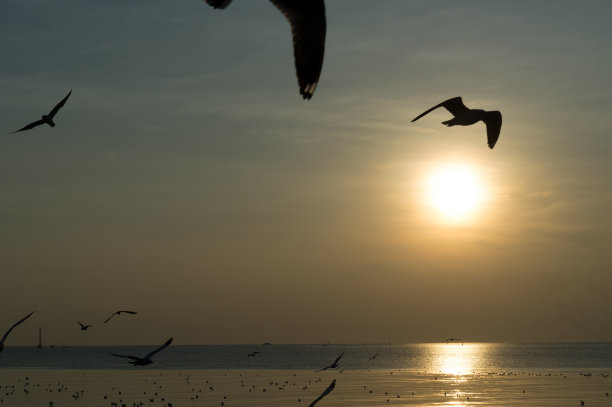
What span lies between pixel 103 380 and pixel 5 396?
25.7m

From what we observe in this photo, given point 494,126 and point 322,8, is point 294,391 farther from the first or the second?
point 322,8

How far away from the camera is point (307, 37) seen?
6.85 m

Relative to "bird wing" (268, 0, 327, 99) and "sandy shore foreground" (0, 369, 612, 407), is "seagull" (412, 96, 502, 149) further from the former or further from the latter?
"sandy shore foreground" (0, 369, 612, 407)

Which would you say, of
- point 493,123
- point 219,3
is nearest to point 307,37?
point 219,3

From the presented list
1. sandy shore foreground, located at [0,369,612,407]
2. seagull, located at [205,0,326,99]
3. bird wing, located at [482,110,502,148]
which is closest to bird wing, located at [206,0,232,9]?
seagull, located at [205,0,326,99]

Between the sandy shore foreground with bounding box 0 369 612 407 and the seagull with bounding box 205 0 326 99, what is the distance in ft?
187

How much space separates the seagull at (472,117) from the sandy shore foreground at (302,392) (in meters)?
49.0

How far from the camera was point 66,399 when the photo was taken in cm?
6819

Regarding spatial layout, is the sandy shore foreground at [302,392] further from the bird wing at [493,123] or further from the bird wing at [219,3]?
the bird wing at [219,3]

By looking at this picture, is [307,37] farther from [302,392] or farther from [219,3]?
[302,392]

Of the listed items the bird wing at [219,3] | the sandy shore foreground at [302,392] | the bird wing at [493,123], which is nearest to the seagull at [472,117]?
the bird wing at [493,123]

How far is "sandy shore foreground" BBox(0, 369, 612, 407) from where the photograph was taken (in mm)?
64562

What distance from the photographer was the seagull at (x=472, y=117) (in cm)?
1445

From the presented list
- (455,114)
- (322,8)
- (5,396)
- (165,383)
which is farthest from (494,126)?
(165,383)
